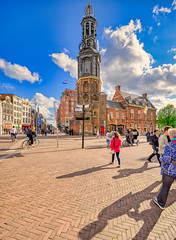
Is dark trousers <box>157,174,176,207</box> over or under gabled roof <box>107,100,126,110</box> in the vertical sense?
under

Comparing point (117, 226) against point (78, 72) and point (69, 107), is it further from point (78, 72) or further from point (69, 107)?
point (69, 107)

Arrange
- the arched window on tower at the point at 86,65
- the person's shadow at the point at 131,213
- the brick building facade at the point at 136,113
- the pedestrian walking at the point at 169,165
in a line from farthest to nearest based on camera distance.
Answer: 1. the brick building facade at the point at 136,113
2. the arched window on tower at the point at 86,65
3. the pedestrian walking at the point at 169,165
4. the person's shadow at the point at 131,213

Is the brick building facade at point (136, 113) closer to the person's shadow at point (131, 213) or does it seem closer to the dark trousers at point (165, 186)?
the person's shadow at point (131, 213)

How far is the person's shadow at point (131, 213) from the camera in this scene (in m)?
2.07

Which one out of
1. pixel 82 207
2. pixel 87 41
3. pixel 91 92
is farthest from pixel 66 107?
pixel 82 207

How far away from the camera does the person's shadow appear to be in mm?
2070

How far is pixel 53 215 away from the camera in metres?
2.49

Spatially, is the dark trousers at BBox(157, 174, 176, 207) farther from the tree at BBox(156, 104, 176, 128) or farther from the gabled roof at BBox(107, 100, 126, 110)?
the tree at BBox(156, 104, 176, 128)

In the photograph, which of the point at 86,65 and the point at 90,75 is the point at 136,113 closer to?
the point at 90,75

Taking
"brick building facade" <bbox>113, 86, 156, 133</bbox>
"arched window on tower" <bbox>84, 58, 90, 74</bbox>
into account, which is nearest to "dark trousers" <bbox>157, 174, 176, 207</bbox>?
"arched window on tower" <bbox>84, 58, 90, 74</bbox>

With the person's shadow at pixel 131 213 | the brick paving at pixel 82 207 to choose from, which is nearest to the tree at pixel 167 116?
the brick paving at pixel 82 207

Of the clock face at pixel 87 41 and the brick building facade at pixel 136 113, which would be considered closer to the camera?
the clock face at pixel 87 41

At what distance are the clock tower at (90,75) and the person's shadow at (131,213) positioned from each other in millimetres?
26620

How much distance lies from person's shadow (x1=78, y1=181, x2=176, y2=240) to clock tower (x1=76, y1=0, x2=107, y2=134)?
87.3 ft
